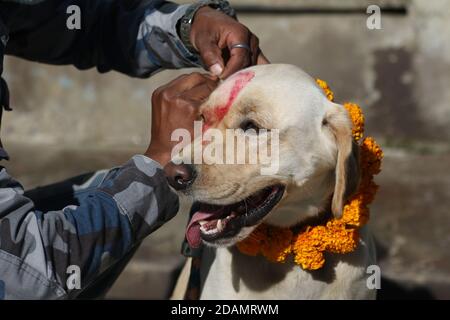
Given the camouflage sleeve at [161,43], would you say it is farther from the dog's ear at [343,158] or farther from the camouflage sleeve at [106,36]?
the dog's ear at [343,158]

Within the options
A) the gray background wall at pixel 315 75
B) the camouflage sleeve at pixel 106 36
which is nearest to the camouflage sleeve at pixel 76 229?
the camouflage sleeve at pixel 106 36

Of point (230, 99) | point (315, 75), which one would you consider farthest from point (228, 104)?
point (315, 75)

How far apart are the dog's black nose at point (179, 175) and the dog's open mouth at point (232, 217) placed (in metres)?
0.24

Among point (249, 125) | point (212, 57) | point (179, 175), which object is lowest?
point (179, 175)

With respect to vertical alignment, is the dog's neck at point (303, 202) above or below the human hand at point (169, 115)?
below

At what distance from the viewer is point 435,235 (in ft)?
16.0

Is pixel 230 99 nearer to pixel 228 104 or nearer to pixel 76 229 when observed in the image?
pixel 228 104

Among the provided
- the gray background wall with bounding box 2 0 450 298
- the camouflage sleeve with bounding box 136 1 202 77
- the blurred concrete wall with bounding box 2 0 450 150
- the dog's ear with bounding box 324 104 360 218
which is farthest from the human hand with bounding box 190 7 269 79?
the blurred concrete wall with bounding box 2 0 450 150

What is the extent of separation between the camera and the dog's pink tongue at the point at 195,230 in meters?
2.90

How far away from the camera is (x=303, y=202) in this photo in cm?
300

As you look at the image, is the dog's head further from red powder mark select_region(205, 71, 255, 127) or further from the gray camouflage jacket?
the gray camouflage jacket

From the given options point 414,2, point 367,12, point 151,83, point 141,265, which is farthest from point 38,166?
point 414,2

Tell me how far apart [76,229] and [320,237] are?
104 cm

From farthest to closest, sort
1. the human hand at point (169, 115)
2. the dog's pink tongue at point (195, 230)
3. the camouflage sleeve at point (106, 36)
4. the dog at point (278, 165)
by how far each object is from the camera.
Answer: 1. the camouflage sleeve at point (106, 36)
2. the dog's pink tongue at point (195, 230)
3. the dog at point (278, 165)
4. the human hand at point (169, 115)
